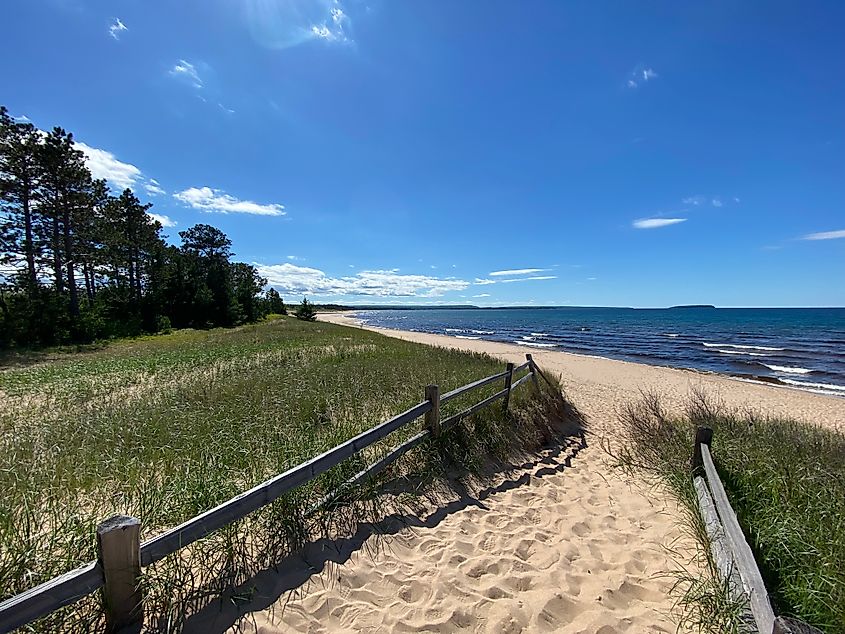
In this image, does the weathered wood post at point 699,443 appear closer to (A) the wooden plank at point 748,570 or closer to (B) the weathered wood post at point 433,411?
(A) the wooden plank at point 748,570

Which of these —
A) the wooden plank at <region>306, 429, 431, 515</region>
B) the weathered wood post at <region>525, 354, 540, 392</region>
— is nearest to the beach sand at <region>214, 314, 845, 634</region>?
the wooden plank at <region>306, 429, 431, 515</region>

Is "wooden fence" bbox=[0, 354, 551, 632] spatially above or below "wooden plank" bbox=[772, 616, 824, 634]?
below

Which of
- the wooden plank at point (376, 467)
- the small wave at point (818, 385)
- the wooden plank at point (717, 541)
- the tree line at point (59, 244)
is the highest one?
the tree line at point (59, 244)

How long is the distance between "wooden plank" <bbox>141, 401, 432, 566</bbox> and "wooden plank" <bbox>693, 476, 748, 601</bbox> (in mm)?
3420

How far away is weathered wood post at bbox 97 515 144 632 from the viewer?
213cm

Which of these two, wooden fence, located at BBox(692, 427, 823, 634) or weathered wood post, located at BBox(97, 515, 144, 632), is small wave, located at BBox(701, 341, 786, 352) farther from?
weathered wood post, located at BBox(97, 515, 144, 632)

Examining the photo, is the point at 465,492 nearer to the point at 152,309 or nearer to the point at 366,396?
the point at 366,396

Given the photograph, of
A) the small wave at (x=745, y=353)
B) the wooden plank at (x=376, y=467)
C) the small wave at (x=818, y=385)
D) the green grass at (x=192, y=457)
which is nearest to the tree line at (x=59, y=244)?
the green grass at (x=192, y=457)

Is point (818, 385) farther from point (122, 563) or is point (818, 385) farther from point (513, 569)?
point (122, 563)

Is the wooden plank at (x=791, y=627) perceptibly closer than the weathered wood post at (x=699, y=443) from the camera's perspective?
Yes

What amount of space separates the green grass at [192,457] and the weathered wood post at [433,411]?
9.5 inches

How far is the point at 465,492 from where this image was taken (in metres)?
4.89

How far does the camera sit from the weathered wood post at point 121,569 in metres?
2.13

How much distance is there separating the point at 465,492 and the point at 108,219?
1351 inches
